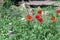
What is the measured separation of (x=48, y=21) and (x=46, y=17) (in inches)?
12.1

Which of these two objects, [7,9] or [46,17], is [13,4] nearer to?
[7,9]

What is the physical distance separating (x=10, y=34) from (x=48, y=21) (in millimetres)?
779

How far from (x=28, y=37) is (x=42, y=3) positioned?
2619 millimetres

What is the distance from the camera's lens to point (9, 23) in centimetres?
537

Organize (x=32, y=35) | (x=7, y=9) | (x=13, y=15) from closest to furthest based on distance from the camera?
(x=32, y=35) < (x=13, y=15) < (x=7, y=9)

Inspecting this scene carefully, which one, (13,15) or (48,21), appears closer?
(48,21)

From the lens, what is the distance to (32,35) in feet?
14.2

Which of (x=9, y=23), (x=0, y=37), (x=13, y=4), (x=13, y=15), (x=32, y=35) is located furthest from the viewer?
(x=13, y=4)

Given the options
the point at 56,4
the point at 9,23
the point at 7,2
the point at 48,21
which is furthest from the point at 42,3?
the point at 48,21

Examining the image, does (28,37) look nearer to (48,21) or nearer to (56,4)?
(48,21)

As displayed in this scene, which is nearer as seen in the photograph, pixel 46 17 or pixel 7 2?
pixel 46 17

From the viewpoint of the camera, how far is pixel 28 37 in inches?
171

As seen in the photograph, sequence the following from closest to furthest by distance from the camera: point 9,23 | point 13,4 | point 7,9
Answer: point 9,23 → point 7,9 → point 13,4

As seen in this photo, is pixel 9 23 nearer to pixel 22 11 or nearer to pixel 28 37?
pixel 22 11
